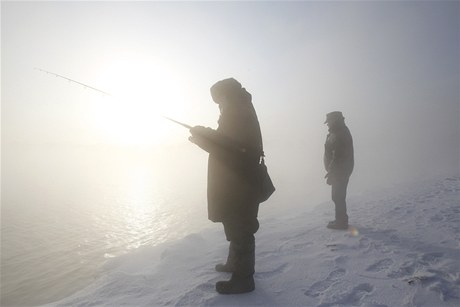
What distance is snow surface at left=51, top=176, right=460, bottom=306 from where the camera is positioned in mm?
3590

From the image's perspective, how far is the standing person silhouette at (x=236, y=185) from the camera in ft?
12.2

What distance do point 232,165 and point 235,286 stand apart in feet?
5.12

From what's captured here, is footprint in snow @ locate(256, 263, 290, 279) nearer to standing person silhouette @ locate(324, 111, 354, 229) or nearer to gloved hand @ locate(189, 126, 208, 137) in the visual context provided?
gloved hand @ locate(189, 126, 208, 137)

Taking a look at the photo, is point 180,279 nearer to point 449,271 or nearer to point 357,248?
point 357,248

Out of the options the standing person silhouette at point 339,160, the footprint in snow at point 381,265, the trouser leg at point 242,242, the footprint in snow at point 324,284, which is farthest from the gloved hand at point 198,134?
the standing person silhouette at point 339,160

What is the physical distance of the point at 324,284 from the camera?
12.9ft

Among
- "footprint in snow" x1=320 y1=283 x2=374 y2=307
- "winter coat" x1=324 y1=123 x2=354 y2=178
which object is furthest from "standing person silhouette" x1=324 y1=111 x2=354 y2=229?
"footprint in snow" x1=320 y1=283 x2=374 y2=307

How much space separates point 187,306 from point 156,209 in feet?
61.4

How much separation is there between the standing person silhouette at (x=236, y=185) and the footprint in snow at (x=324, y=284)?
77 centimetres

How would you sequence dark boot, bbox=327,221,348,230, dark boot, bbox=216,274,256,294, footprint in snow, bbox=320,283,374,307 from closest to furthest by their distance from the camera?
footprint in snow, bbox=320,283,374,307 < dark boot, bbox=216,274,256,294 < dark boot, bbox=327,221,348,230

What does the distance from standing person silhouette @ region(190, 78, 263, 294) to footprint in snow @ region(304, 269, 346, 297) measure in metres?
0.77

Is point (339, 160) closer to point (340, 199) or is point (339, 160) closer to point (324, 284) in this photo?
point (340, 199)

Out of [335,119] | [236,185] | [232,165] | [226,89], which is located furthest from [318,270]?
[335,119]

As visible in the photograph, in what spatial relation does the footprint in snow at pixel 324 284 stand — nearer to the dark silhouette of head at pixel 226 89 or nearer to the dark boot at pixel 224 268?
the dark boot at pixel 224 268
